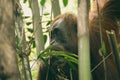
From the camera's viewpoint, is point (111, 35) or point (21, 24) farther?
point (21, 24)

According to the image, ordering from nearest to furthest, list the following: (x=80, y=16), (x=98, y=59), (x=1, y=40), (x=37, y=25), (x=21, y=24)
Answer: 1. (x=1, y=40)
2. (x=80, y=16)
3. (x=21, y=24)
4. (x=37, y=25)
5. (x=98, y=59)

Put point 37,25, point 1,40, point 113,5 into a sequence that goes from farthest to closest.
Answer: point 113,5, point 37,25, point 1,40

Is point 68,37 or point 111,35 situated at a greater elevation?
point 111,35

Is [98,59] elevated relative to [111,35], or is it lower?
lower

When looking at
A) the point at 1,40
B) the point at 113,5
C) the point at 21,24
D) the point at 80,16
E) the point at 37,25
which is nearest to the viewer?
the point at 1,40

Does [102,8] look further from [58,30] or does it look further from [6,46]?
[6,46]

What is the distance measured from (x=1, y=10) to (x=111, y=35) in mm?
239

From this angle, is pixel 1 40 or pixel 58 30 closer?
pixel 1 40

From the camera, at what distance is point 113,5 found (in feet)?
7.81

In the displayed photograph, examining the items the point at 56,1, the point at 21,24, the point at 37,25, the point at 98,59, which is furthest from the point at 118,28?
the point at 21,24

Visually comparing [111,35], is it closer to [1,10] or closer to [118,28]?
[1,10]

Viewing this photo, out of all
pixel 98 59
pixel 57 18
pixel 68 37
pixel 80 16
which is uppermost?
pixel 80 16

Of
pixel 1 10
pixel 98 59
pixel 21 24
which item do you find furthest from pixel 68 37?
pixel 1 10

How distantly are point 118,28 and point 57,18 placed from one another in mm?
496
